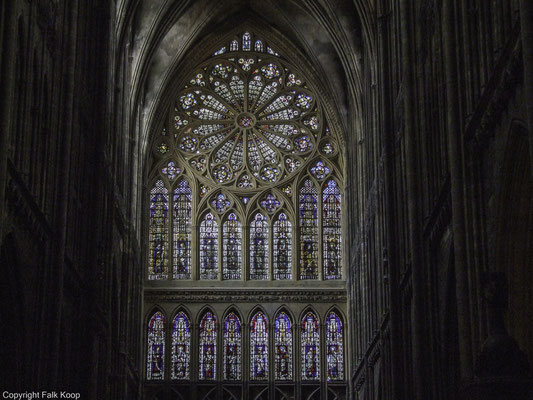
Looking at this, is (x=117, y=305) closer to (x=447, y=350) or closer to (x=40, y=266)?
(x=40, y=266)

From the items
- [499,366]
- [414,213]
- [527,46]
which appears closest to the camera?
[499,366]

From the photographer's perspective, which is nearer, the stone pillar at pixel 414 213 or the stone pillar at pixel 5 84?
the stone pillar at pixel 5 84

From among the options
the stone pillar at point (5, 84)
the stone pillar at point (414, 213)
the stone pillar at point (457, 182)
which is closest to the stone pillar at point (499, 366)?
the stone pillar at point (457, 182)

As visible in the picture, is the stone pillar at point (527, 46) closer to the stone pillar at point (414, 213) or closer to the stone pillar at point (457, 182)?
the stone pillar at point (457, 182)

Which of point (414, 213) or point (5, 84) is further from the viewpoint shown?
point (414, 213)

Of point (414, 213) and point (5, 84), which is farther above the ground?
point (5, 84)

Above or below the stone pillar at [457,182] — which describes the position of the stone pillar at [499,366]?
below

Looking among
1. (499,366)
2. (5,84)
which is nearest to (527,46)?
(499,366)

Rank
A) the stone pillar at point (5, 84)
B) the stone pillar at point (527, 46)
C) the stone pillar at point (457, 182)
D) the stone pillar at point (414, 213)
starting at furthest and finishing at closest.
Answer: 1. the stone pillar at point (414, 213)
2. the stone pillar at point (457, 182)
3. the stone pillar at point (5, 84)
4. the stone pillar at point (527, 46)

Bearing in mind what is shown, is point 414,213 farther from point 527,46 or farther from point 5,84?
point 527,46

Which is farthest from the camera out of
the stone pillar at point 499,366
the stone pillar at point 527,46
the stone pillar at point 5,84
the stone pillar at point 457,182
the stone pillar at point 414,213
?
the stone pillar at point 414,213

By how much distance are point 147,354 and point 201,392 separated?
290 cm

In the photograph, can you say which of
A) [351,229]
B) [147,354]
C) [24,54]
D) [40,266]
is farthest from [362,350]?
[24,54]

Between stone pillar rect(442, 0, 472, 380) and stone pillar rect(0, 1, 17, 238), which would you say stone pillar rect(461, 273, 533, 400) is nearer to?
stone pillar rect(442, 0, 472, 380)
